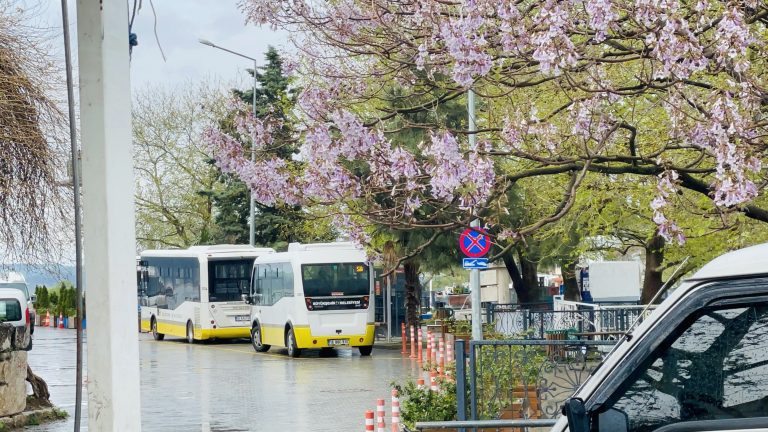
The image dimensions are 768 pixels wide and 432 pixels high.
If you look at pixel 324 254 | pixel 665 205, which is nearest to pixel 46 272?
pixel 665 205

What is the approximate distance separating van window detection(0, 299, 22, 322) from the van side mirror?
3747 cm

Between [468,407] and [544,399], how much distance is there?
177cm

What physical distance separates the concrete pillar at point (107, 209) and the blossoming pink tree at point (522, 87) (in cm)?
477

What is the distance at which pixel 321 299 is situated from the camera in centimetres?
3475

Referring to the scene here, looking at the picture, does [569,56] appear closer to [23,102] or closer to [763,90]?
[763,90]

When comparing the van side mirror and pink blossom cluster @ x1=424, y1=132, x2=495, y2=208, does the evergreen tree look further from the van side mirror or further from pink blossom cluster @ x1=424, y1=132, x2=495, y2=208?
the van side mirror

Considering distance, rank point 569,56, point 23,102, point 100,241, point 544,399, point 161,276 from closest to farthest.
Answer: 1. point 100,241
2. point 569,56
3. point 544,399
4. point 23,102
5. point 161,276

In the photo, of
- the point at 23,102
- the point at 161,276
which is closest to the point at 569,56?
the point at 23,102

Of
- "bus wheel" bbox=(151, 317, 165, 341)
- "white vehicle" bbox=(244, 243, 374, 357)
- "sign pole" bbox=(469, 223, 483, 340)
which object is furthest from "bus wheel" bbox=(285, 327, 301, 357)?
"bus wheel" bbox=(151, 317, 165, 341)

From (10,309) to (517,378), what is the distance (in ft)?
99.4

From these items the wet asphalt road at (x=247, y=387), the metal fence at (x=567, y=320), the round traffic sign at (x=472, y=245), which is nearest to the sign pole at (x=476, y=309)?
the metal fence at (x=567, y=320)

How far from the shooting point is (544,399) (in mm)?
11258

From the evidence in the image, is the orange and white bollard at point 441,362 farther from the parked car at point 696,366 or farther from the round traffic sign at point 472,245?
the parked car at point 696,366

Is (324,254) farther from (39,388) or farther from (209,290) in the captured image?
(39,388)
